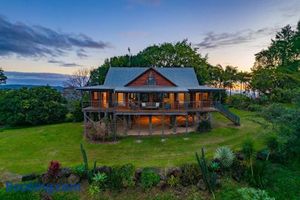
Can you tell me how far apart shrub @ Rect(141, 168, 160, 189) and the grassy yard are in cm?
255

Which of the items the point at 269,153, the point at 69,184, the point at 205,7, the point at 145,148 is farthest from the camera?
the point at 205,7

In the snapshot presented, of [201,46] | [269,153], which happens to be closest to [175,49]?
[201,46]

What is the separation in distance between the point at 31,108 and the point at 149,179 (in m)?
24.8

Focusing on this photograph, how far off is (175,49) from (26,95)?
1015 inches

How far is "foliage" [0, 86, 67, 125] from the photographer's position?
105 feet

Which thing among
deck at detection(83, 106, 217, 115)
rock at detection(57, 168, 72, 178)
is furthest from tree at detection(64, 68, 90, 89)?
rock at detection(57, 168, 72, 178)

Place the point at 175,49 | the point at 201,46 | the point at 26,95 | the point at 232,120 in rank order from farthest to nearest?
the point at 201,46 < the point at 175,49 < the point at 26,95 < the point at 232,120

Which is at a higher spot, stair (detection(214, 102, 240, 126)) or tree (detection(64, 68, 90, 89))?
tree (detection(64, 68, 90, 89))

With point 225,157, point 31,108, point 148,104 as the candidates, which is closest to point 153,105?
point 148,104

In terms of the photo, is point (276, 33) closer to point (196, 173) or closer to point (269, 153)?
point (269, 153)

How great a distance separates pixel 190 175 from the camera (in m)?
13.8

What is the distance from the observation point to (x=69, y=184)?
1374cm

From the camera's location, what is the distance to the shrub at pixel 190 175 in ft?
44.4

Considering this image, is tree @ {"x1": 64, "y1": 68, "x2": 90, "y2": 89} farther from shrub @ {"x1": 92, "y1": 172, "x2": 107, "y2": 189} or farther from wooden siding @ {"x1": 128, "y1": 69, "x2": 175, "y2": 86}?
shrub @ {"x1": 92, "y1": 172, "x2": 107, "y2": 189}
